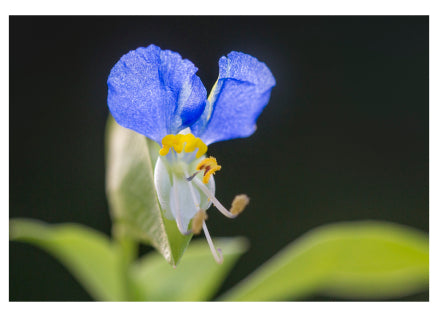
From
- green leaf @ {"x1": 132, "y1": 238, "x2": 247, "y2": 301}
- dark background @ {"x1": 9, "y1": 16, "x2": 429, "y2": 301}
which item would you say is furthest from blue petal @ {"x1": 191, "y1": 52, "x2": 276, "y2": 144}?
green leaf @ {"x1": 132, "y1": 238, "x2": 247, "y2": 301}

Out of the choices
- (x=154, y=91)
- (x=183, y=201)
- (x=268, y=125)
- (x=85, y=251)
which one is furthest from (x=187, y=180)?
(x=268, y=125)

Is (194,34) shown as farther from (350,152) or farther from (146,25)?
(350,152)

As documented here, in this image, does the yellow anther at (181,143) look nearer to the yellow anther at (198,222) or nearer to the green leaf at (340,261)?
the yellow anther at (198,222)

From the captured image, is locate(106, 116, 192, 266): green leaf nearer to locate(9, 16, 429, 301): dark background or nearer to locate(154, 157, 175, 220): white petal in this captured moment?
locate(154, 157, 175, 220): white petal

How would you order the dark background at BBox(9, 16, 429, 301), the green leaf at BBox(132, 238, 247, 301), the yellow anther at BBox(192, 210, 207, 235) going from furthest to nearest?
the dark background at BBox(9, 16, 429, 301)
the green leaf at BBox(132, 238, 247, 301)
the yellow anther at BBox(192, 210, 207, 235)

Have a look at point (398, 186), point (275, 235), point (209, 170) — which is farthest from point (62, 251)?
point (398, 186)

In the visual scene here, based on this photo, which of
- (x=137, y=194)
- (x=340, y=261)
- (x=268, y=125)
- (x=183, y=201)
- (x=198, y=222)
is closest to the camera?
(x=198, y=222)

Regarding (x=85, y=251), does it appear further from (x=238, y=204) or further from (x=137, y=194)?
(x=238, y=204)
